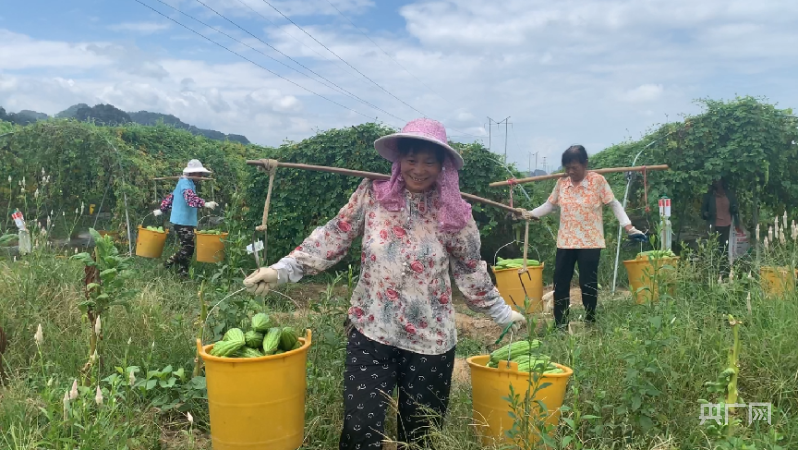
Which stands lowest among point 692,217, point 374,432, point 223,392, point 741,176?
point 374,432

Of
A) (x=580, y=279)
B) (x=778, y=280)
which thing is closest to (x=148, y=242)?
(x=580, y=279)

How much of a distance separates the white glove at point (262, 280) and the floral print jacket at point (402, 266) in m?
0.04

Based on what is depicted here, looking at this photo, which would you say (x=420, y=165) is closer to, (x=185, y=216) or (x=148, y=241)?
(x=185, y=216)

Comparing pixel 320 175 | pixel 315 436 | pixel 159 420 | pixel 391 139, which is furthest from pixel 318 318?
pixel 320 175

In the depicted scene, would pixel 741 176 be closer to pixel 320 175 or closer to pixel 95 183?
pixel 320 175

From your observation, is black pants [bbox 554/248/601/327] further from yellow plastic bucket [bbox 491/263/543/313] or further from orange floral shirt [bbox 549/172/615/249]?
yellow plastic bucket [bbox 491/263/543/313]

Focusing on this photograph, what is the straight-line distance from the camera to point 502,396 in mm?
2234

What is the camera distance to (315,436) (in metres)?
2.77

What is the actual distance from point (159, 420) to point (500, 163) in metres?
5.12

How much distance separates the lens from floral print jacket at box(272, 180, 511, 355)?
91.0 inches

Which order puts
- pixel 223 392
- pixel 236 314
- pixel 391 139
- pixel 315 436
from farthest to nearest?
pixel 236 314
pixel 315 436
pixel 391 139
pixel 223 392

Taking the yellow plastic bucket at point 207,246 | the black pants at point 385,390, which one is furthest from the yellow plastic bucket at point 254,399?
the yellow plastic bucket at point 207,246

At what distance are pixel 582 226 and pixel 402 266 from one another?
8.74ft

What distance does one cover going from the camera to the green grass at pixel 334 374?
7.75ft
